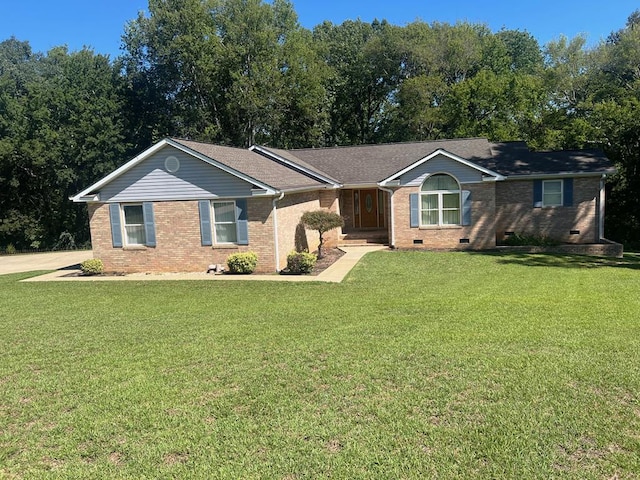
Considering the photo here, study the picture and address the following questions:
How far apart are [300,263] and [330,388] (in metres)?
9.43

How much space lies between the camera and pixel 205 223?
54.5 ft

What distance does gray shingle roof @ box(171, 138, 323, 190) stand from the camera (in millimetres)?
16406

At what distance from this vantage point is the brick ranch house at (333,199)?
53.7 feet

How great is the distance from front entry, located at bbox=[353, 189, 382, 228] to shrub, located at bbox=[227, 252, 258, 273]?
887 centimetres

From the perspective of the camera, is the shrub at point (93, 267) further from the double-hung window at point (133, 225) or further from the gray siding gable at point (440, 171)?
the gray siding gable at point (440, 171)

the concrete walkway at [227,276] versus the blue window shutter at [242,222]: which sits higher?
the blue window shutter at [242,222]

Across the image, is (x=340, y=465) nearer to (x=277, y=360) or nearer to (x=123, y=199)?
(x=277, y=360)

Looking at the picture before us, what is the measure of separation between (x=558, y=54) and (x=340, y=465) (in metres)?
40.3

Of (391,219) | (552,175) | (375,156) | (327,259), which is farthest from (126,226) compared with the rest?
(552,175)

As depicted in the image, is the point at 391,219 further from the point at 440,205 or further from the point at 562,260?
the point at 562,260

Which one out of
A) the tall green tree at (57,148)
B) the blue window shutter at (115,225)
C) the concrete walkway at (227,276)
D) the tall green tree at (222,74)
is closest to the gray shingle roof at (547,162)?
the concrete walkway at (227,276)

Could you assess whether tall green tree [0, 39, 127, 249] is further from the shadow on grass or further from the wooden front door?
the shadow on grass

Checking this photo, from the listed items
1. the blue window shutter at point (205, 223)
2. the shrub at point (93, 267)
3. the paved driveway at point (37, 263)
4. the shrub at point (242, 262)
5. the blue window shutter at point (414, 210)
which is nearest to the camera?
the shrub at point (242, 262)

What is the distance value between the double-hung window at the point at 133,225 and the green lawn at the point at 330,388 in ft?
20.9
